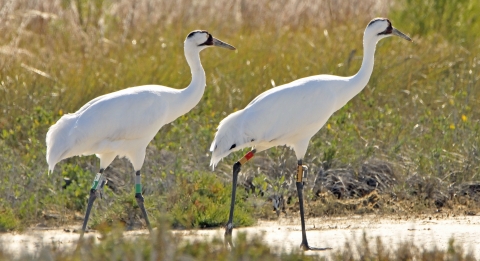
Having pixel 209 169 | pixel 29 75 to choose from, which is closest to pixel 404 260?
pixel 209 169

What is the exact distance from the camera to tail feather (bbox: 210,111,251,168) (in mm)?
7473

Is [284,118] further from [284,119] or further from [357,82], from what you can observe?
[357,82]

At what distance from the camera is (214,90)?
1098cm

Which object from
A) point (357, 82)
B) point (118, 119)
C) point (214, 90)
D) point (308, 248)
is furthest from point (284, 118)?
point (214, 90)

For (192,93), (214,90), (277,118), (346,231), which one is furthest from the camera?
(214,90)

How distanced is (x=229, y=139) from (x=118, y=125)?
0.92 metres

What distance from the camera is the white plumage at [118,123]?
731 cm

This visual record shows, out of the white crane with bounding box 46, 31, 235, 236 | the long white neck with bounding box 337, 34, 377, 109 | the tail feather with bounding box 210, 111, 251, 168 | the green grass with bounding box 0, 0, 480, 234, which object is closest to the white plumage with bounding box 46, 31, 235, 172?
the white crane with bounding box 46, 31, 235, 236

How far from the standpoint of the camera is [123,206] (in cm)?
810

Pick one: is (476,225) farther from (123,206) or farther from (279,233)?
(123,206)

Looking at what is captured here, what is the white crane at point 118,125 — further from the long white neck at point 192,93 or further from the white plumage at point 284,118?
the white plumage at point 284,118

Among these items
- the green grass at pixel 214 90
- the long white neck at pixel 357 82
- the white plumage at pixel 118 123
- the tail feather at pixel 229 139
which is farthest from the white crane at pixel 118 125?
the long white neck at pixel 357 82

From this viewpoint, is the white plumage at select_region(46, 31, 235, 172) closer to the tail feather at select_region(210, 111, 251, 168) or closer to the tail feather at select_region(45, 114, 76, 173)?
the tail feather at select_region(45, 114, 76, 173)

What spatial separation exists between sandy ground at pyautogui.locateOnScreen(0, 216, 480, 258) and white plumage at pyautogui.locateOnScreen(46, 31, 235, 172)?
698mm
